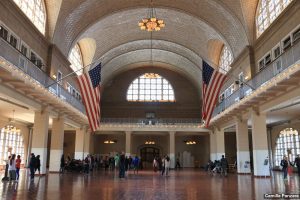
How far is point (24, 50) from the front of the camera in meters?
17.6

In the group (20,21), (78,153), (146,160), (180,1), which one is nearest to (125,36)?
(180,1)

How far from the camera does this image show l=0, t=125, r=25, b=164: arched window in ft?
87.6

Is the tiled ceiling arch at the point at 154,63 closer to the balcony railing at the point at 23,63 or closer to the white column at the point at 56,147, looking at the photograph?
the white column at the point at 56,147

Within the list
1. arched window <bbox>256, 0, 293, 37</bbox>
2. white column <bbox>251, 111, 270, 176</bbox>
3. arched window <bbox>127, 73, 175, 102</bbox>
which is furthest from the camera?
arched window <bbox>127, 73, 175, 102</bbox>

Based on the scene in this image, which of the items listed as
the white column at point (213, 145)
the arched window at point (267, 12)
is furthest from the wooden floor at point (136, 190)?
the white column at point (213, 145)

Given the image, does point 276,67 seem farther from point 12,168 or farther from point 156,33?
point 156,33

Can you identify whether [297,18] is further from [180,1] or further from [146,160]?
[146,160]

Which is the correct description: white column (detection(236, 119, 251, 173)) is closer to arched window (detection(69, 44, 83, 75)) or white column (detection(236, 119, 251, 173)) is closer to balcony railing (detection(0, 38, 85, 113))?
balcony railing (detection(0, 38, 85, 113))

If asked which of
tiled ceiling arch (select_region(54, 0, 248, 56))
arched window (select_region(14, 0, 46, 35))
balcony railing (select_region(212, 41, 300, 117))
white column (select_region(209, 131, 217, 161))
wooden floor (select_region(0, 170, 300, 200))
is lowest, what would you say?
wooden floor (select_region(0, 170, 300, 200))

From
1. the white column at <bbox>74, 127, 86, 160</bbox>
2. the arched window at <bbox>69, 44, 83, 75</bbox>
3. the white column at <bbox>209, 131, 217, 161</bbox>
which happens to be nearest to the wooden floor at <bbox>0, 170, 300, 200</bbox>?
the arched window at <bbox>69, 44, 83, 75</bbox>

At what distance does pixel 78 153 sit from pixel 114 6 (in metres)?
15.0

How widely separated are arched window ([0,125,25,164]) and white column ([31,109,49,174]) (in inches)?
305

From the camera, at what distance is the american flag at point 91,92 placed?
49.9 ft

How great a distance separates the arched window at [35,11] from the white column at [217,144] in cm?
1938
